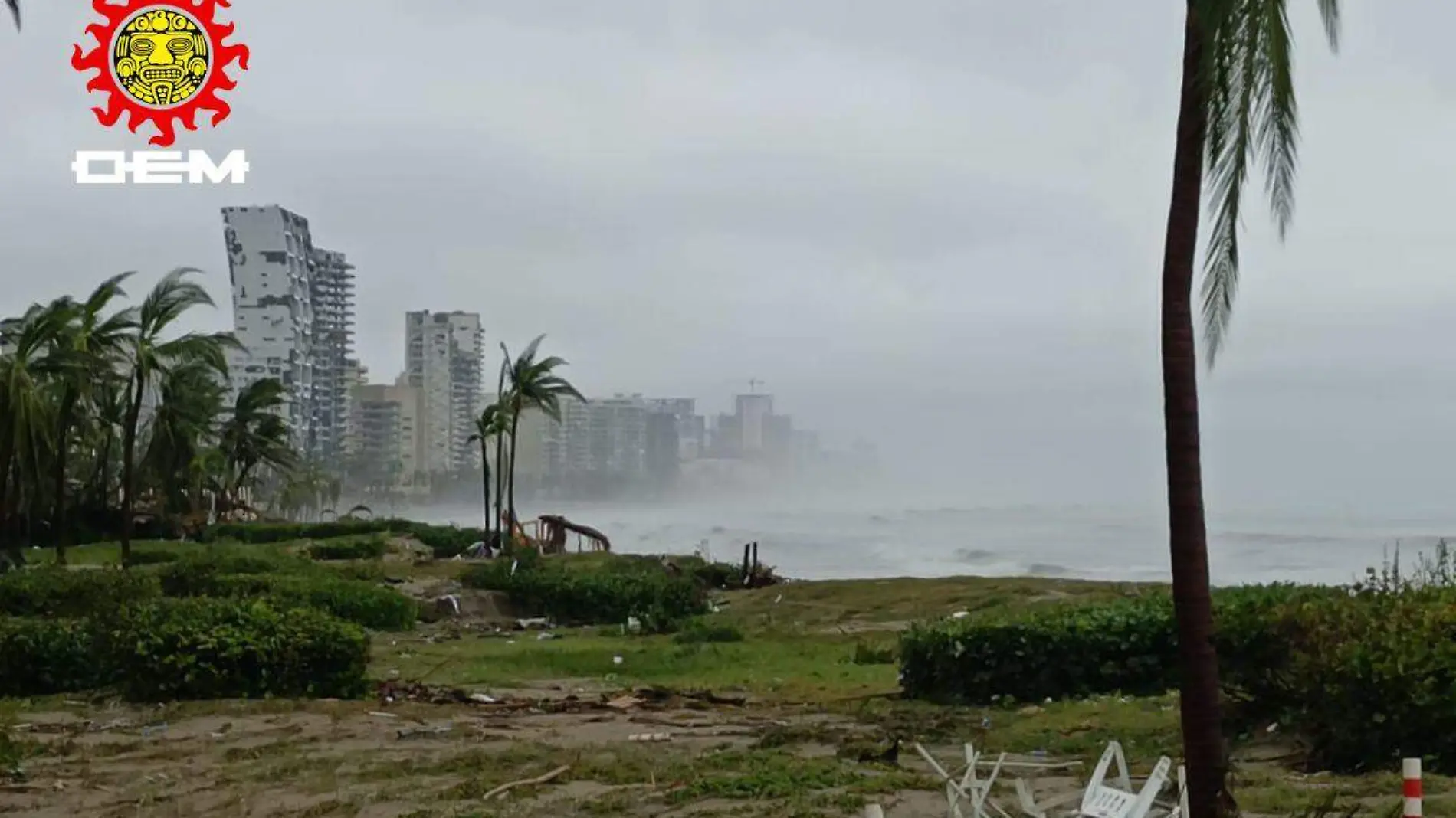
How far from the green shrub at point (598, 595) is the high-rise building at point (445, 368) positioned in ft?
202

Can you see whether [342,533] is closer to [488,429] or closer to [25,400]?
[488,429]

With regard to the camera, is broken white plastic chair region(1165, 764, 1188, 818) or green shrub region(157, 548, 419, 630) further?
green shrub region(157, 548, 419, 630)

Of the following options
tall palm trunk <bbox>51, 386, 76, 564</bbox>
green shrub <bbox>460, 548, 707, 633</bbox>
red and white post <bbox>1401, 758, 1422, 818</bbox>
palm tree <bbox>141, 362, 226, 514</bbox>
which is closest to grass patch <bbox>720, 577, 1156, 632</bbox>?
green shrub <bbox>460, 548, 707, 633</bbox>

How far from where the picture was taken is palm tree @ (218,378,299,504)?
165 feet

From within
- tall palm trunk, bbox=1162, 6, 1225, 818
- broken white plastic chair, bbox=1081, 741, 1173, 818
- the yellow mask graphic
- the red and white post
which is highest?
the yellow mask graphic

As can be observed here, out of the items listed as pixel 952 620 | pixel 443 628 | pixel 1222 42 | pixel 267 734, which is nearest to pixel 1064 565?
pixel 443 628

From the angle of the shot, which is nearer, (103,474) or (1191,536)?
(1191,536)

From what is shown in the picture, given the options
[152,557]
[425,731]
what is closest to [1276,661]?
[425,731]

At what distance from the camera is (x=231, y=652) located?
12.3m

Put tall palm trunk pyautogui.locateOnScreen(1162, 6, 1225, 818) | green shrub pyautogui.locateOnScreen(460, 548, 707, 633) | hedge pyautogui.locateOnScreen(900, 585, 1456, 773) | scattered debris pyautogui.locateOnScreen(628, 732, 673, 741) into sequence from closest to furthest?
tall palm trunk pyautogui.locateOnScreen(1162, 6, 1225, 818), hedge pyautogui.locateOnScreen(900, 585, 1456, 773), scattered debris pyautogui.locateOnScreen(628, 732, 673, 741), green shrub pyautogui.locateOnScreen(460, 548, 707, 633)

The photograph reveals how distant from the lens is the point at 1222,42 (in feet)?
17.0

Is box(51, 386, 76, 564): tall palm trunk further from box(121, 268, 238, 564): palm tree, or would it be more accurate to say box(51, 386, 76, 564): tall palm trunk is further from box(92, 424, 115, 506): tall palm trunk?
box(92, 424, 115, 506): tall palm trunk

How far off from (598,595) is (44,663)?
10.5 metres

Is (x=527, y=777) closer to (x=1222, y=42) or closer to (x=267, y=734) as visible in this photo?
(x=267, y=734)
